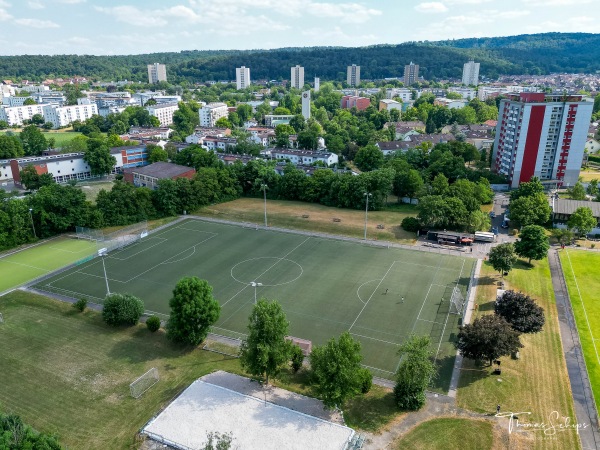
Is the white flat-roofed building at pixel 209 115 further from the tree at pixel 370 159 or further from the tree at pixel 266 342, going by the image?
the tree at pixel 266 342

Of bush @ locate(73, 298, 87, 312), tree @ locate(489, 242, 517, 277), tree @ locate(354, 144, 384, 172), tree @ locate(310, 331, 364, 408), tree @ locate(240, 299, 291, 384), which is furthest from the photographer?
tree @ locate(354, 144, 384, 172)

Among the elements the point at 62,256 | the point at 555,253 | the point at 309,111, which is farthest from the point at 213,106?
the point at 555,253

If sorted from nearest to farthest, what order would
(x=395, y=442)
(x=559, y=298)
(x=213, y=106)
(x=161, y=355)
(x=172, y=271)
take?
(x=395, y=442) → (x=161, y=355) → (x=559, y=298) → (x=172, y=271) → (x=213, y=106)

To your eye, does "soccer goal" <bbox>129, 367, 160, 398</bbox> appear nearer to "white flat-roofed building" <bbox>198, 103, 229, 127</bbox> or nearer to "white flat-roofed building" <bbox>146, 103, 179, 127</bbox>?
"white flat-roofed building" <bbox>198, 103, 229, 127</bbox>

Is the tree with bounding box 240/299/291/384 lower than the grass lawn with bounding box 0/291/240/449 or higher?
higher

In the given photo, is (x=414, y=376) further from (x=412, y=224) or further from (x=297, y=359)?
(x=412, y=224)

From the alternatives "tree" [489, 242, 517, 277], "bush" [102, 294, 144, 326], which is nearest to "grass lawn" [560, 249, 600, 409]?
"tree" [489, 242, 517, 277]

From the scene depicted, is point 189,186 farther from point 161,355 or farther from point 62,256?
point 161,355
